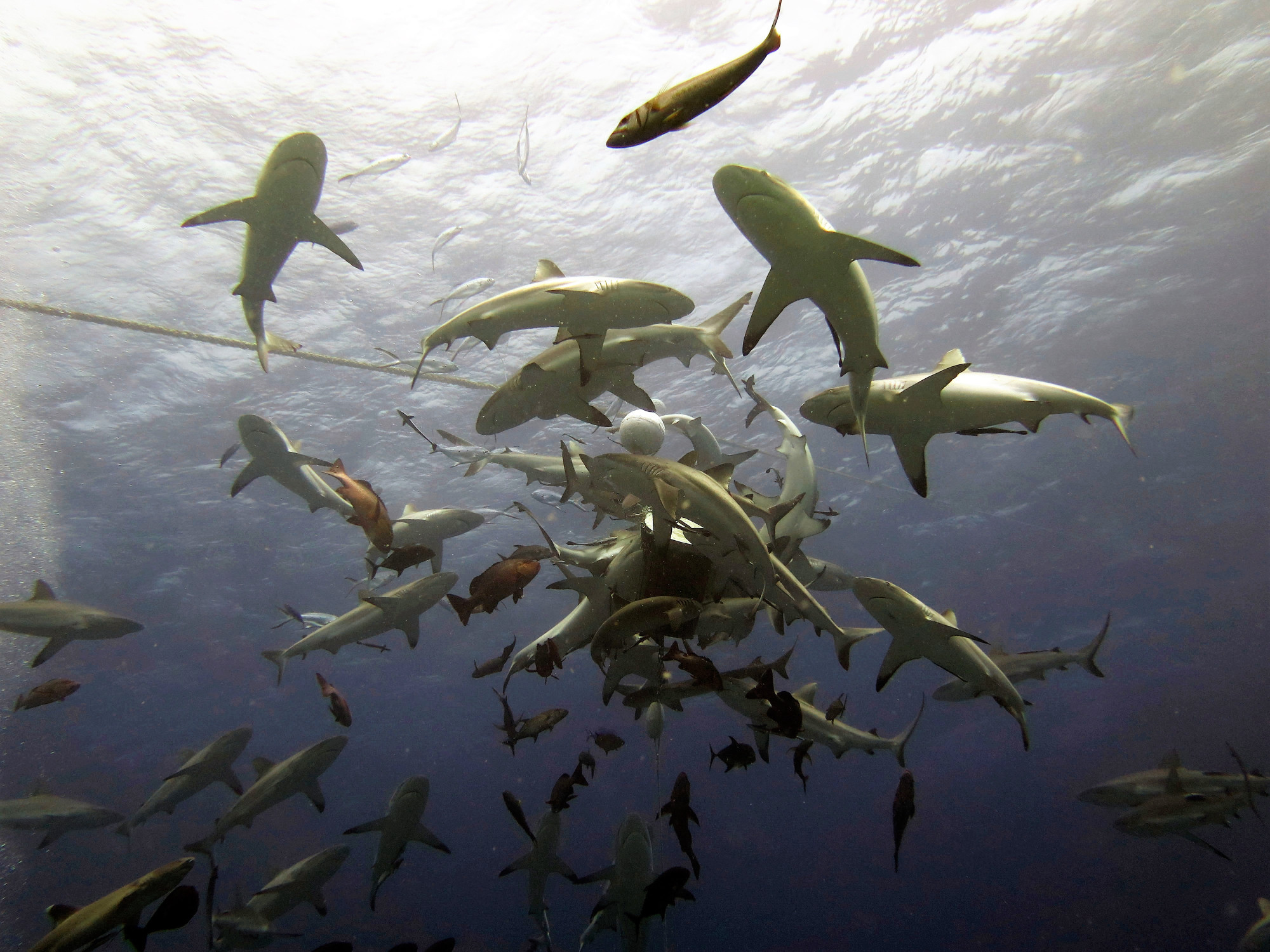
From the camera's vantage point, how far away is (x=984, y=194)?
1528 centimetres

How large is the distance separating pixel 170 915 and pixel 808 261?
5966mm

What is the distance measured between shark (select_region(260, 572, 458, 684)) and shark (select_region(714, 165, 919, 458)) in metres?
4.41

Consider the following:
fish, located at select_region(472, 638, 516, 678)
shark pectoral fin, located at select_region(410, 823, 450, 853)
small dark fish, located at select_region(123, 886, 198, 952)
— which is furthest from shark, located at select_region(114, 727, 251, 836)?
fish, located at select_region(472, 638, 516, 678)

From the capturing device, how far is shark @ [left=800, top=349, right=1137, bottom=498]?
3.70 meters

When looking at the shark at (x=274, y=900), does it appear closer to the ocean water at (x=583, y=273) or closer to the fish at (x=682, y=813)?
the ocean water at (x=583, y=273)

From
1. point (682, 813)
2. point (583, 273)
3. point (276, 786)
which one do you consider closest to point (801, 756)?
point (682, 813)

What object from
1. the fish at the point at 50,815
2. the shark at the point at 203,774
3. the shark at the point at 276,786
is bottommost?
the fish at the point at 50,815

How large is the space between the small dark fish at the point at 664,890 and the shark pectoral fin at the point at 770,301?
15.9 ft

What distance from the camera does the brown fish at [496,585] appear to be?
419 centimetres

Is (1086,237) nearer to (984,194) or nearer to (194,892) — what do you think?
(984,194)

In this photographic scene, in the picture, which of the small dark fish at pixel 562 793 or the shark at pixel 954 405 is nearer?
the shark at pixel 954 405

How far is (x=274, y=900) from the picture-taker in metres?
8.66

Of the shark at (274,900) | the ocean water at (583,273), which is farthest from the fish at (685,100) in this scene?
the shark at (274,900)

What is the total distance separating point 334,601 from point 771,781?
5385cm
